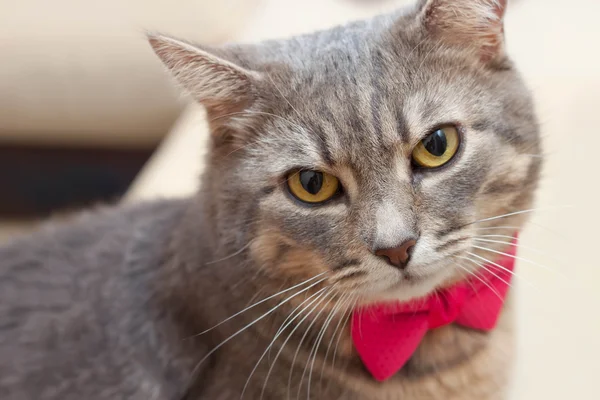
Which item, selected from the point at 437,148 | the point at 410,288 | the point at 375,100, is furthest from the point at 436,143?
the point at 410,288

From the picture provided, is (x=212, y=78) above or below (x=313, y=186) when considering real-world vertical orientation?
above

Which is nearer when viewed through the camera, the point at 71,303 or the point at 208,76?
the point at 208,76

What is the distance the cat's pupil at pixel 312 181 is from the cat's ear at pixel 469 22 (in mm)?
274

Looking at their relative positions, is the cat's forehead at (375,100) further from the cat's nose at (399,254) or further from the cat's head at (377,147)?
the cat's nose at (399,254)

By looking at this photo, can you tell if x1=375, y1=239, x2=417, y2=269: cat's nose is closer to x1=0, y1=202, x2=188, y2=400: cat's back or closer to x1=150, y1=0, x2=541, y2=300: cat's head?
x1=150, y1=0, x2=541, y2=300: cat's head

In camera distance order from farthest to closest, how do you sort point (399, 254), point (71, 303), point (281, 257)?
point (71, 303)
point (281, 257)
point (399, 254)

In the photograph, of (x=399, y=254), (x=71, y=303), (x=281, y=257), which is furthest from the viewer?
(x=71, y=303)

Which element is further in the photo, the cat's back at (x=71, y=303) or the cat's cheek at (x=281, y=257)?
the cat's back at (x=71, y=303)

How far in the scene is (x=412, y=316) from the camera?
100 cm

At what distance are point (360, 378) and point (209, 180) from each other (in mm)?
414

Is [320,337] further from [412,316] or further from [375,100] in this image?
[375,100]

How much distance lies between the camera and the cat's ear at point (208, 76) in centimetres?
91

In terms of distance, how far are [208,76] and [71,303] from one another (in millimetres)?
510

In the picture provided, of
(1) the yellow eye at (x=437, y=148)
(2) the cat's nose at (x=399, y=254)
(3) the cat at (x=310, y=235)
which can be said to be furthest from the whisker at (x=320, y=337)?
(1) the yellow eye at (x=437, y=148)
